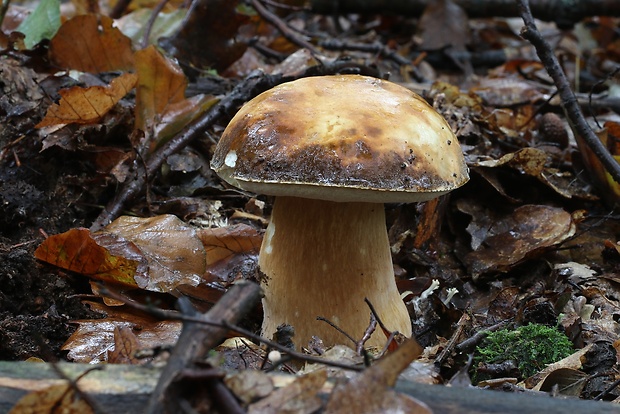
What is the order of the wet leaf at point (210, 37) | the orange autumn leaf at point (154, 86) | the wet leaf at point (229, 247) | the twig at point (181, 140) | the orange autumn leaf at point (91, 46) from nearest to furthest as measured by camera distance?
1. the wet leaf at point (229, 247)
2. the twig at point (181, 140)
3. the orange autumn leaf at point (154, 86)
4. the orange autumn leaf at point (91, 46)
5. the wet leaf at point (210, 37)

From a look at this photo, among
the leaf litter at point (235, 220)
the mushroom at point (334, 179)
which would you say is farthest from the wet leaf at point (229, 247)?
the mushroom at point (334, 179)

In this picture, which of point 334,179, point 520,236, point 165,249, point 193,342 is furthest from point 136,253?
point 520,236

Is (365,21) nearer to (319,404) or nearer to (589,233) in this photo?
(589,233)

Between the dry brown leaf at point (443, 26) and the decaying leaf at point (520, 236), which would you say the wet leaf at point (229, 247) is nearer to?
the decaying leaf at point (520, 236)

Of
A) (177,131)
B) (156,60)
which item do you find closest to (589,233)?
(177,131)

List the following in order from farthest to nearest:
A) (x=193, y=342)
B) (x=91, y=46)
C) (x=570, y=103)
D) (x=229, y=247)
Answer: (x=91, y=46) → (x=570, y=103) → (x=229, y=247) → (x=193, y=342)

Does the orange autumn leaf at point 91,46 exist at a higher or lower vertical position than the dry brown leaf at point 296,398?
higher

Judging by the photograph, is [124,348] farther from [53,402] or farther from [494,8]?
[494,8]
